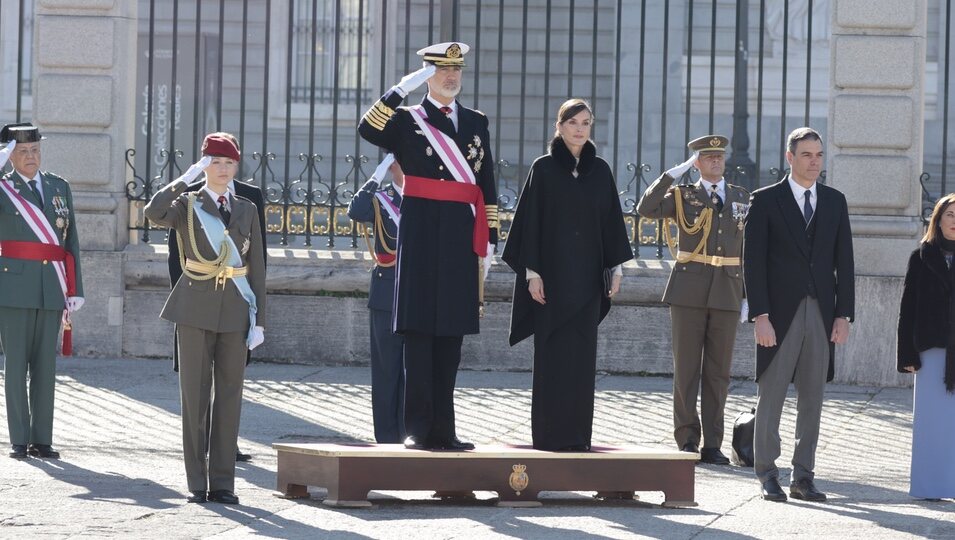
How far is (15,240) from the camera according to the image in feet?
30.1

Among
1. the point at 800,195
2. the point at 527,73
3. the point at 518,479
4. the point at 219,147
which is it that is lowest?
the point at 518,479

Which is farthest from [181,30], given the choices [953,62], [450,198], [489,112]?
[450,198]

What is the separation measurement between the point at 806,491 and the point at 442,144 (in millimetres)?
2281

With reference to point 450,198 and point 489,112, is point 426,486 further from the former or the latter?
point 489,112

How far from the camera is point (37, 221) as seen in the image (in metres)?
9.17

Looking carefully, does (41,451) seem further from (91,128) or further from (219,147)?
(91,128)

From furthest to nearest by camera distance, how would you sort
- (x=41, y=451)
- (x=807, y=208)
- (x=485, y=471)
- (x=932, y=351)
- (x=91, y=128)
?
(x=91, y=128)
(x=41, y=451)
(x=932, y=351)
(x=807, y=208)
(x=485, y=471)

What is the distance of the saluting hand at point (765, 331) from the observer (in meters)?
7.91

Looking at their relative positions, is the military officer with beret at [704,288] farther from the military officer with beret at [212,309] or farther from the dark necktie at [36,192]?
the dark necktie at [36,192]

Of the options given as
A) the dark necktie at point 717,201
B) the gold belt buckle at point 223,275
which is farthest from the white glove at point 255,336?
the dark necktie at point 717,201

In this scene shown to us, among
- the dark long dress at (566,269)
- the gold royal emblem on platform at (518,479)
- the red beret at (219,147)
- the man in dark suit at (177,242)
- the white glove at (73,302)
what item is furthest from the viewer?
the white glove at (73,302)

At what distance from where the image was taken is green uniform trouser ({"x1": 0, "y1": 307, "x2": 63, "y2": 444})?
892 centimetres

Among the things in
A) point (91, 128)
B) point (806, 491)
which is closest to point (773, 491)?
point (806, 491)

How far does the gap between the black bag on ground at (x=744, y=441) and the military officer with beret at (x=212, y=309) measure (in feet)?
9.18
